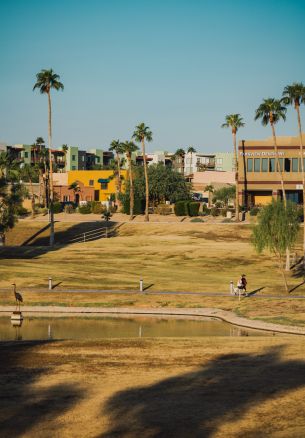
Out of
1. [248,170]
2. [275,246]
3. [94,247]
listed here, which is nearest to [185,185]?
[248,170]

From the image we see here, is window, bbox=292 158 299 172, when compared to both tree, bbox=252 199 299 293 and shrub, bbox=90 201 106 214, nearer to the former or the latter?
shrub, bbox=90 201 106 214

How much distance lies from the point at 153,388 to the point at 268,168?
91.3m

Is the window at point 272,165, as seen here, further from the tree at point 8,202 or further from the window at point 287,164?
the tree at point 8,202

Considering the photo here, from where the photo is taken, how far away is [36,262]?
212ft

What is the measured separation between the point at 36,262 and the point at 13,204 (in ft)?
28.2

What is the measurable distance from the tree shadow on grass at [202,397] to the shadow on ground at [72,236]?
49457mm

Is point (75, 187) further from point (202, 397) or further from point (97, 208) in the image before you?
point (202, 397)

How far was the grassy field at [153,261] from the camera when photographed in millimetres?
54812

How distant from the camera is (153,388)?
25.3 metres

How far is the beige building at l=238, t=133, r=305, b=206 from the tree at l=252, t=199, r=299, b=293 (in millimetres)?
59143

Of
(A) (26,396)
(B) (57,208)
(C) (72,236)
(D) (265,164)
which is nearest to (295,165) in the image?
(D) (265,164)

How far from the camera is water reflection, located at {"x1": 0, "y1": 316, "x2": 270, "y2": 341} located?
38.1 m

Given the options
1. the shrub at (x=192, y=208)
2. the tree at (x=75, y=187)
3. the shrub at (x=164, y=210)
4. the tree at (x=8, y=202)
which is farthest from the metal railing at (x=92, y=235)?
the tree at (x=75, y=187)

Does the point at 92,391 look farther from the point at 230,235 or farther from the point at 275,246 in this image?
the point at 230,235
